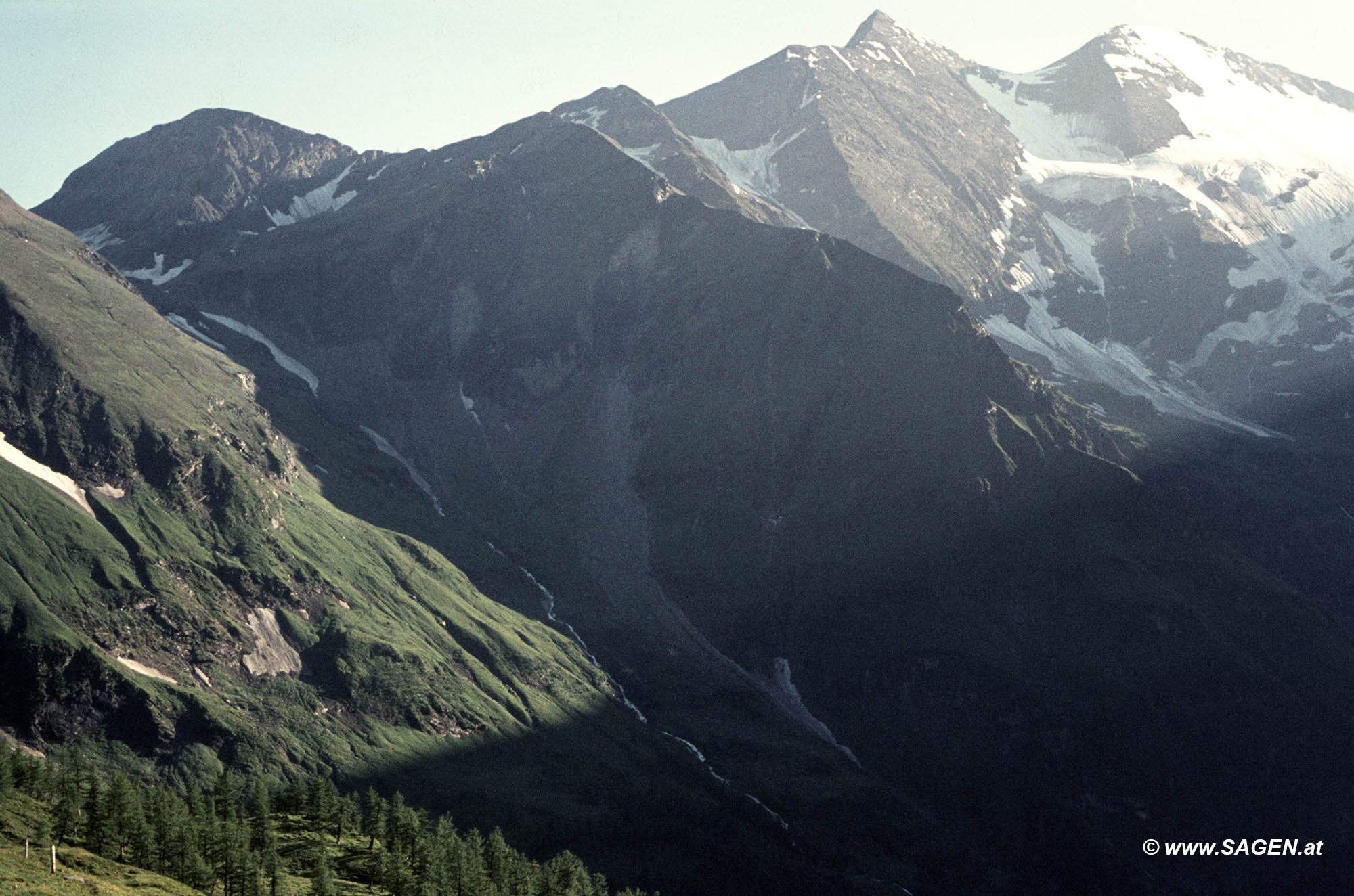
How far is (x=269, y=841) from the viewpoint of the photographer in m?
154

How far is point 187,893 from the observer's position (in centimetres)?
12562

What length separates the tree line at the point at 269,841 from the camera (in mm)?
134500

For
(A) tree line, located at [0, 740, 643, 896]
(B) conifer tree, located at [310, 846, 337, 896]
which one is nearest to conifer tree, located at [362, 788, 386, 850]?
(A) tree line, located at [0, 740, 643, 896]

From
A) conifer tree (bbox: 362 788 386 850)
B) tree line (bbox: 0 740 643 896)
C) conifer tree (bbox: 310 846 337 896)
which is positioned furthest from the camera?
conifer tree (bbox: 362 788 386 850)

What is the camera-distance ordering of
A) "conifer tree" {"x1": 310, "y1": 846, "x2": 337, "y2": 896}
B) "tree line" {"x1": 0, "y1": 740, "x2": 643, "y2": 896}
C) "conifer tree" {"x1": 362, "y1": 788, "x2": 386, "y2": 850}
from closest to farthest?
1. "tree line" {"x1": 0, "y1": 740, "x2": 643, "y2": 896}
2. "conifer tree" {"x1": 310, "y1": 846, "x2": 337, "y2": 896}
3. "conifer tree" {"x1": 362, "y1": 788, "x2": 386, "y2": 850}

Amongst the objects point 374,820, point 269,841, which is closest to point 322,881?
point 269,841

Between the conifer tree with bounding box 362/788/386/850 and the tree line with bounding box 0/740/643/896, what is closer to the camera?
the tree line with bounding box 0/740/643/896

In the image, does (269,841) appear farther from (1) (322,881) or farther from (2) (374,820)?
(2) (374,820)

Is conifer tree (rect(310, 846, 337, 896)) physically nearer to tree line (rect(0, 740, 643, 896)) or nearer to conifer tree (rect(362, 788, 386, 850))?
tree line (rect(0, 740, 643, 896))

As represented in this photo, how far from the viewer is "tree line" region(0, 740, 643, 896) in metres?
134

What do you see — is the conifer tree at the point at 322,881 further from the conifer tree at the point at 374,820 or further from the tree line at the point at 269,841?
the conifer tree at the point at 374,820

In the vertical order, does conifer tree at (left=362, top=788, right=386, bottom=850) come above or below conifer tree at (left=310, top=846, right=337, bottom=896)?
below

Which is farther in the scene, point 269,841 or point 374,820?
point 374,820

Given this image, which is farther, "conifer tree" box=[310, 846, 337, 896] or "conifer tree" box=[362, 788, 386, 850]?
"conifer tree" box=[362, 788, 386, 850]
